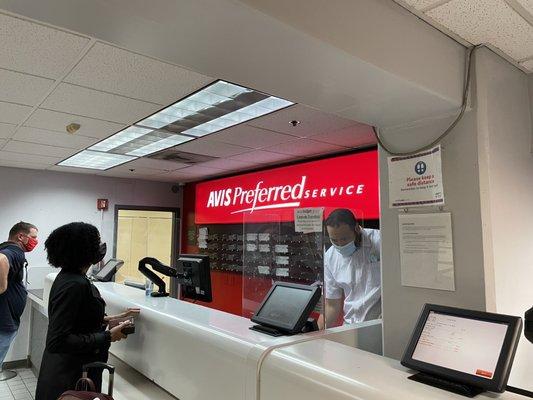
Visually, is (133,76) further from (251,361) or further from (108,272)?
(251,361)

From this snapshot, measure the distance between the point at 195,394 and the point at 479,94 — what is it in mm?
1668

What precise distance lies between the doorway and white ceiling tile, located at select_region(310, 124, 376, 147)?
11.8 ft

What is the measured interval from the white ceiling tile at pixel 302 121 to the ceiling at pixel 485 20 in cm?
148

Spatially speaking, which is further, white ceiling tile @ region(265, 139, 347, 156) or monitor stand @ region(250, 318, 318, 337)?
white ceiling tile @ region(265, 139, 347, 156)

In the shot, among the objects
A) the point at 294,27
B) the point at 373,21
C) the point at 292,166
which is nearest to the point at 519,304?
the point at 373,21

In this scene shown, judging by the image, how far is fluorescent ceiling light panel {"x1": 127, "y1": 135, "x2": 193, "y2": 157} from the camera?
404 cm

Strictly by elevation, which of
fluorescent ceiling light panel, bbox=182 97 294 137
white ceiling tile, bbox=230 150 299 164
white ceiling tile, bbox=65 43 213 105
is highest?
fluorescent ceiling light panel, bbox=182 97 294 137

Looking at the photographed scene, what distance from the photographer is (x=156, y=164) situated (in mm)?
5348

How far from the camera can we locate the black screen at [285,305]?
5.24 feet

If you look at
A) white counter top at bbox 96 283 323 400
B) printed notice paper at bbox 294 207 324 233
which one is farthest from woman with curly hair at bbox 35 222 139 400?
printed notice paper at bbox 294 207 324 233

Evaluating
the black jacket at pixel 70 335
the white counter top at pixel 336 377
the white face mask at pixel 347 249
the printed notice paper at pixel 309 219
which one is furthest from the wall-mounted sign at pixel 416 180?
the black jacket at pixel 70 335

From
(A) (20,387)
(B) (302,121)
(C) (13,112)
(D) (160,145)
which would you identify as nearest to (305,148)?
(B) (302,121)

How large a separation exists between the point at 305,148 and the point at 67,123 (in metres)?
2.30

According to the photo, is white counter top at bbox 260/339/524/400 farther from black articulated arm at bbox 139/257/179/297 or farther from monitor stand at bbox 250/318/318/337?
black articulated arm at bbox 139/257/179/297
